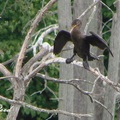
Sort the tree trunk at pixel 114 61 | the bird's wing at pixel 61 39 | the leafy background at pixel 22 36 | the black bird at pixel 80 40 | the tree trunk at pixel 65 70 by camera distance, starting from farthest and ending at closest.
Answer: the leafy background at pixel 22 36
the tree trunk at pixel 114 61
the tree trunk at pixel 65 70
the bird's wing at pixel 61 39
the black bird at pixel 80 40

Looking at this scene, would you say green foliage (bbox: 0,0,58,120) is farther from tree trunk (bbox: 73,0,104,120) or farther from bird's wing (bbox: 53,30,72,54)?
bird's wing (bbox: 53,30,72,54)

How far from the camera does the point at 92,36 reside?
626cm

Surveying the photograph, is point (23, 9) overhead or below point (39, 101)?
overhead

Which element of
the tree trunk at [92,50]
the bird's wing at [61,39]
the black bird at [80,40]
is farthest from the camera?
the tree trunk at [92,50]

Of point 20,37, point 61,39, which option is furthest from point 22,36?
point 61,39

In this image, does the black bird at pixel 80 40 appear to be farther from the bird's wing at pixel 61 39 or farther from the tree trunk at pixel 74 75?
the tree trunk at pixel 74 75

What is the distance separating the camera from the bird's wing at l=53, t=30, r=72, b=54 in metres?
6.49

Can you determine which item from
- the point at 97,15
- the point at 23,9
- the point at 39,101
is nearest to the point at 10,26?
the point at 23,9

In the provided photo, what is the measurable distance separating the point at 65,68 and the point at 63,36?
484 centimetres

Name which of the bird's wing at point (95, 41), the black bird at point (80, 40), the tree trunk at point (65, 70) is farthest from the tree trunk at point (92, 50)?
the bird's wing at point (95, 41)

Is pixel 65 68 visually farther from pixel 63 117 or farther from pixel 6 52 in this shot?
pixel 6 52

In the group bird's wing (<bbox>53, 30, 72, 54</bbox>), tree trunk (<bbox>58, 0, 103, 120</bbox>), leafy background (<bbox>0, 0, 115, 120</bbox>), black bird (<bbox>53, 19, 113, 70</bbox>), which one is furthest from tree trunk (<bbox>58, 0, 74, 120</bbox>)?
black bird (<bbox>53, 19, 113, 70</bbox>)

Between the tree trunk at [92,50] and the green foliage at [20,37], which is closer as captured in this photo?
the tree trunk at [92,50]

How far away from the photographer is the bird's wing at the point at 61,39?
6492mm
